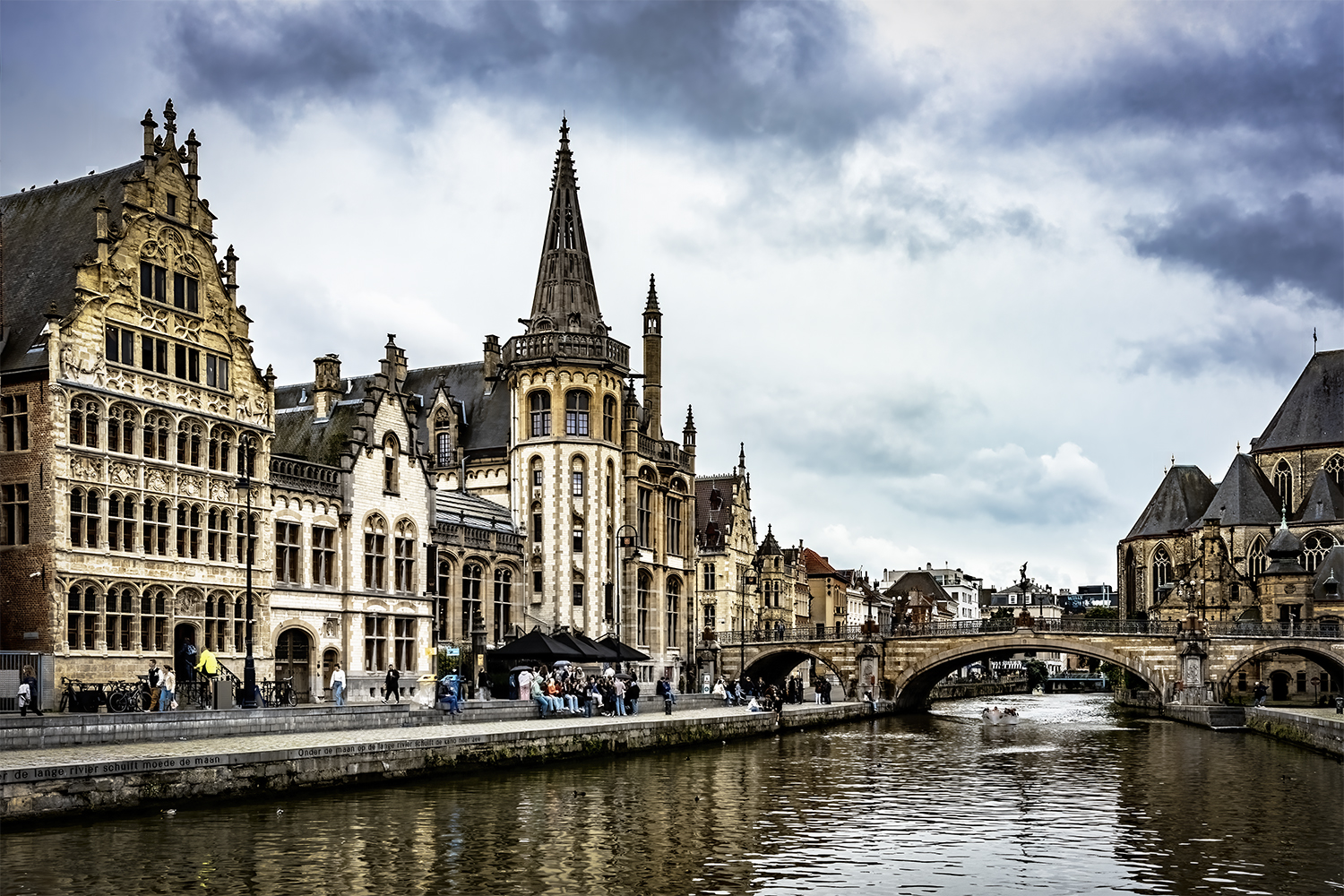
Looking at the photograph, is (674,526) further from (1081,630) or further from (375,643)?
(375,643)

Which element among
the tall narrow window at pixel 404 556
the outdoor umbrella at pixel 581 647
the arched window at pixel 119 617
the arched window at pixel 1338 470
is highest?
the arched window at pixel 1338 470

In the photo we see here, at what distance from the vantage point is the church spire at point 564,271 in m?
66.5

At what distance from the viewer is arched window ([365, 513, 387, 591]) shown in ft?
173

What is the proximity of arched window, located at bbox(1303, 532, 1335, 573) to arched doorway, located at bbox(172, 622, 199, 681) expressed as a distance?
75406mm

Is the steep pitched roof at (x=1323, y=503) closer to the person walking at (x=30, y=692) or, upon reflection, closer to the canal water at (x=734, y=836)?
the canal water at (x=734, y=836)

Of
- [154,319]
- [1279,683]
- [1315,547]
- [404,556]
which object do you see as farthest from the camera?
[1315,547]

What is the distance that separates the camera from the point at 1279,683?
3570 inches

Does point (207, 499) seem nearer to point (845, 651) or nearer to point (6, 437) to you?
point (6, 437)

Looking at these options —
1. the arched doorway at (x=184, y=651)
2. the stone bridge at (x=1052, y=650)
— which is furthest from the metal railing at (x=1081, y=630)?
the arched doorway at (x=184, y=651)

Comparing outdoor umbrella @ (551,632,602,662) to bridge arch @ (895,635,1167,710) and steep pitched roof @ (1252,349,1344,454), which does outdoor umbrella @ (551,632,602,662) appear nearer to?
bridge arch @ (895,635,1167,710)

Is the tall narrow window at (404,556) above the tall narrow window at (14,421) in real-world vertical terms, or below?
below

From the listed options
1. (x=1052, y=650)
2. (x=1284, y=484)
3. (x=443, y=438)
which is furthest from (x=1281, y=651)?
(x=443, y=438)

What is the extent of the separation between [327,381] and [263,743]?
34.4 m

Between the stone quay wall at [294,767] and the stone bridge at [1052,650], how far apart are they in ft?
114
